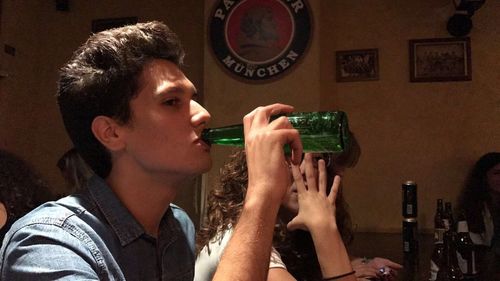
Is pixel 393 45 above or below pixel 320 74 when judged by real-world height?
above

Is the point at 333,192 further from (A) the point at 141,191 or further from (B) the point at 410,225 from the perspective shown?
(B) the point at 410,225

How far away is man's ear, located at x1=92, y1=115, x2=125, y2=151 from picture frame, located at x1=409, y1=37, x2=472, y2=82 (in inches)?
92.3

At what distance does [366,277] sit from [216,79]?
154cm

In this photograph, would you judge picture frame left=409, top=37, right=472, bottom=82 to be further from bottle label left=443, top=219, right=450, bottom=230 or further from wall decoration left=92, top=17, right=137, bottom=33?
wall decoration left=92, top=17, right=137, bottom=33

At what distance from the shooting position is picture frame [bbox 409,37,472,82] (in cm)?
277

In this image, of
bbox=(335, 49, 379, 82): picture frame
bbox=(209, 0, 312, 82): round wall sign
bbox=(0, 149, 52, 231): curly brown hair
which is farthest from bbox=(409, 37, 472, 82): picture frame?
bbox=(0, 149, 52, 231): curly brown hair

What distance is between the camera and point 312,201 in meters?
1.19

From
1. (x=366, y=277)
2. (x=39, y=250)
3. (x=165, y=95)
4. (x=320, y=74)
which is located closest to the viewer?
(x=39, y=250)

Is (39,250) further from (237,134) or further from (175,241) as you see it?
(237,134)

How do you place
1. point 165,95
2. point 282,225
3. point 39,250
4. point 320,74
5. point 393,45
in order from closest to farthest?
point 39,250 < point 165,95 < point 282,225 < point 320,74 < point 393,45

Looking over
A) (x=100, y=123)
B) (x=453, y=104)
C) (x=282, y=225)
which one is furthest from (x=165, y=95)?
(x=453, y=104)

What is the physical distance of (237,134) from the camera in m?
1.02

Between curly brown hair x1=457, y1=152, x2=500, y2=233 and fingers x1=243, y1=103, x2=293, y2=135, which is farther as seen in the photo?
curly brown hair x1=457, y1=152, x2=500, y2=233

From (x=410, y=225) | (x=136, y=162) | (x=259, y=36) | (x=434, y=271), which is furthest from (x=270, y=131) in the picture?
(x=259, y=36)
